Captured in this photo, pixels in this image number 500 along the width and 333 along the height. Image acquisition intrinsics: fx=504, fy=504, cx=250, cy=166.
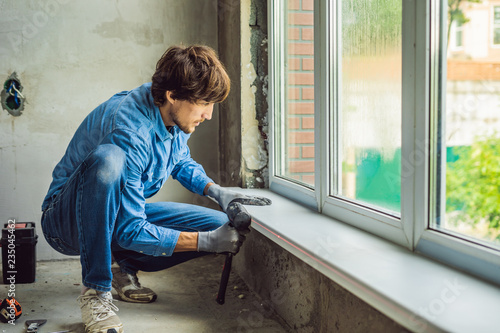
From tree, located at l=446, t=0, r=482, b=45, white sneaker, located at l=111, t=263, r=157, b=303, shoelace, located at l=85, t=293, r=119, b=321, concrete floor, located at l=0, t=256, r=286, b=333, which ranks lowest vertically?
concrete floor, located at l=0, t=256, r=286, b=333

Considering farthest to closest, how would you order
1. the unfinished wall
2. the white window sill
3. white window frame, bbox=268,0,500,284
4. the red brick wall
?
the unfinished wall
white window frame, bbox=268,0,500,284
the red brick wall
the white window sill

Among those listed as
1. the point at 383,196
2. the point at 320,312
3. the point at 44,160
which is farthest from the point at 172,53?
the point at 44,160

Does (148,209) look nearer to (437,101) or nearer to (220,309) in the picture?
(220,309)

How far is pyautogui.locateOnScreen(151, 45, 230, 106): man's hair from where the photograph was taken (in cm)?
201

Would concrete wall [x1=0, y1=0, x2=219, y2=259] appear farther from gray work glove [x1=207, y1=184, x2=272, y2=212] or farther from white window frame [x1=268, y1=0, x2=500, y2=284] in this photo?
white window frame [x1=268, y1=0, x2=500, y2=284]

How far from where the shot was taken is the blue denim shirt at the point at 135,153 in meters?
1.99

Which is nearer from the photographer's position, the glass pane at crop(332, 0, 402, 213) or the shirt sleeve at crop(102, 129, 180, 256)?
the glass pane at crop(332, 0, 402, 213)

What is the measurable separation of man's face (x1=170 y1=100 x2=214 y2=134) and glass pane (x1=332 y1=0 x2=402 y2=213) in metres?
0.57

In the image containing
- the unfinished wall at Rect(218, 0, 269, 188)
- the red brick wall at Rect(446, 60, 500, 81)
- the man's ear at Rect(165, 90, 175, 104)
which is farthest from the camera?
the unfinished wall at Rect(218, 0, 269, 188)

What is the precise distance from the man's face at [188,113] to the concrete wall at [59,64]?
1245 mm

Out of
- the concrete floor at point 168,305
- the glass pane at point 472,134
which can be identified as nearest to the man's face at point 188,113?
the concrete floor at point 168,305

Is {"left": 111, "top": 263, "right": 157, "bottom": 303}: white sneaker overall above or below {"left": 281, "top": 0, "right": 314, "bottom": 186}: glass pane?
below

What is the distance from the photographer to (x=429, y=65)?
145 centimetres

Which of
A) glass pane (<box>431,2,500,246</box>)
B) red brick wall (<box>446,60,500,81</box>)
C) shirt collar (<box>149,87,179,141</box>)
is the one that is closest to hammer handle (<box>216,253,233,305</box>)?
shirt collar (<box>149,87,179,141</box>)
